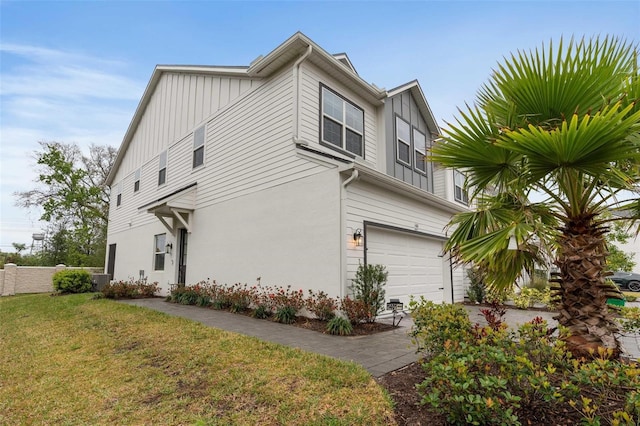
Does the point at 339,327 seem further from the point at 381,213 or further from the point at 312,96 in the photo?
the point at 312,96

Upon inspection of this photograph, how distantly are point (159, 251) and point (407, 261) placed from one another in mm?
9760

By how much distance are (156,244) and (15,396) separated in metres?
10.1

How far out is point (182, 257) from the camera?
1188 centimetres

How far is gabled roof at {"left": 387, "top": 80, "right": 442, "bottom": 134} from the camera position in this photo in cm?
1116

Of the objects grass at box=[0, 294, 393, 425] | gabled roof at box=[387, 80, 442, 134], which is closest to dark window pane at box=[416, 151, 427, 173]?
gabled roof at box=[387, 80, 442, 134]

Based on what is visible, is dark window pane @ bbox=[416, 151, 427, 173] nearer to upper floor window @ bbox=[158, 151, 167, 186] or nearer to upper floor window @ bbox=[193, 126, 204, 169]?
upper floor window @ bbox=[193, 126, 204, 169]

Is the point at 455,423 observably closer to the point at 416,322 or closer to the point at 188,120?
the point at 416,322

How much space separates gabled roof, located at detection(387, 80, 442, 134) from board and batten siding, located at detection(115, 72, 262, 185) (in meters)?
4.71

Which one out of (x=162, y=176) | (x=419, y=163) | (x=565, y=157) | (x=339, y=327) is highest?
(x=419, y=163)

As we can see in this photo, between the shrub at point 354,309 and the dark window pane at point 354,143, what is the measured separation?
4.57 metres

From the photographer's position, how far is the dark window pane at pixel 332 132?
28.6 ft

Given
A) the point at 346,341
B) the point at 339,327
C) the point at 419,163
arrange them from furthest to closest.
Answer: the point at 419,163, the point at 339,327, the point at 346,341

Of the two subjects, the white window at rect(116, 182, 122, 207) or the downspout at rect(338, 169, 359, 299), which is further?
the white window at rect(116, 182, 122, 207)

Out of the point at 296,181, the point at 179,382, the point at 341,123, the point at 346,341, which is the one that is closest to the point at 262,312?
the point at 346,341
